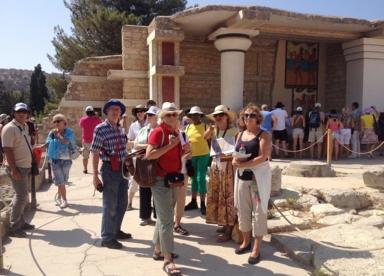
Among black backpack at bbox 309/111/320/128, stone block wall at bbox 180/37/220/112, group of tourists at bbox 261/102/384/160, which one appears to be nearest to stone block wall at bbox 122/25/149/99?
stone block wall at bbox 180/37/220/112

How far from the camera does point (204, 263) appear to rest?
4199 mm

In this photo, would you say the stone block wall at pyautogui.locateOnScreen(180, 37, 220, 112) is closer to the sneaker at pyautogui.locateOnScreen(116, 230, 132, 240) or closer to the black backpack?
the black backpack

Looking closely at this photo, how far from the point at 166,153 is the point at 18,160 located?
7.88 feet

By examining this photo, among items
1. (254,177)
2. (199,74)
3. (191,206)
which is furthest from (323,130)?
(254,177)

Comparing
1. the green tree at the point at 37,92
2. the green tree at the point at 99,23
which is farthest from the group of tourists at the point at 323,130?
the green tree at the point at 37,92

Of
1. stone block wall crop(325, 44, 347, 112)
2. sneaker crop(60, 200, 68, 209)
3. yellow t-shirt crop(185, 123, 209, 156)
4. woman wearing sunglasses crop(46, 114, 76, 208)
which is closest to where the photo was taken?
yellow t-shirt crop(185, 123, 209, 156)

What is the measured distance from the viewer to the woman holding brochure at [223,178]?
4.76 m

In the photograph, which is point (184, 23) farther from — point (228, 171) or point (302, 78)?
point (228, 171)

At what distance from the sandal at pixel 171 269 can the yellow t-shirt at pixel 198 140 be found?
2.34 meters

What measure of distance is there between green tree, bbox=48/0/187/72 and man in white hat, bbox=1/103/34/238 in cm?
1577

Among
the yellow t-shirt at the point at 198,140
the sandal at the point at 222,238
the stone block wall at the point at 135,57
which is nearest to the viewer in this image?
the sandal at the point at 222,238

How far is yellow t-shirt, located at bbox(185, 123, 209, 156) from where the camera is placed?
5.95 m

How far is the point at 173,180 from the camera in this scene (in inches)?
152

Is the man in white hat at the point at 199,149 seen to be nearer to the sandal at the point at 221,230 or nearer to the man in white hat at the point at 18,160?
the sandal at the point at 221,230
